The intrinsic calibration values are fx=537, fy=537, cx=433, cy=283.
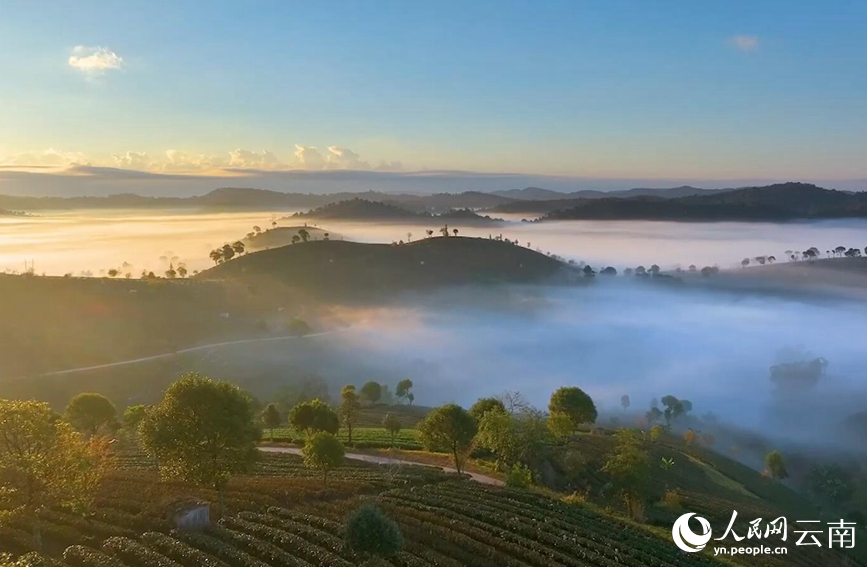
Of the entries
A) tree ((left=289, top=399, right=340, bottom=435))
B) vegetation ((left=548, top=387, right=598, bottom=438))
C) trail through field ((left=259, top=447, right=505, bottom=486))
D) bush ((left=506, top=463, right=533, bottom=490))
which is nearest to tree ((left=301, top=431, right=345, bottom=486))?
trail through field ((left=259, top=447, right=505, bottom=486))

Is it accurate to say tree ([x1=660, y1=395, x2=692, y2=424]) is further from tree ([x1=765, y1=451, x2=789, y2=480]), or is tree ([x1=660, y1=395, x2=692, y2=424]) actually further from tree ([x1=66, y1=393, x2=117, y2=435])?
tree ([x1=66, y1=393, x2=117, y2=435])

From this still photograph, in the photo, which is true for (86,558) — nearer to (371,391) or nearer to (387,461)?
(387,461)

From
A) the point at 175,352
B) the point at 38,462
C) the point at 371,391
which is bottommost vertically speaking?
the point at 371,391

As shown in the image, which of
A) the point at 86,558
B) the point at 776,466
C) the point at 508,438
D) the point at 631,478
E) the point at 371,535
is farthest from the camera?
the point at 776,466

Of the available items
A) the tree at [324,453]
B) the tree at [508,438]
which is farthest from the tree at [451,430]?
the tree at [324,453]

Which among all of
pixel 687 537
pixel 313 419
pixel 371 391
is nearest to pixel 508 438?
pixel 687 537

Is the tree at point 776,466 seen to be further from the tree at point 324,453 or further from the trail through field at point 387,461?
the tree at point 324,453
